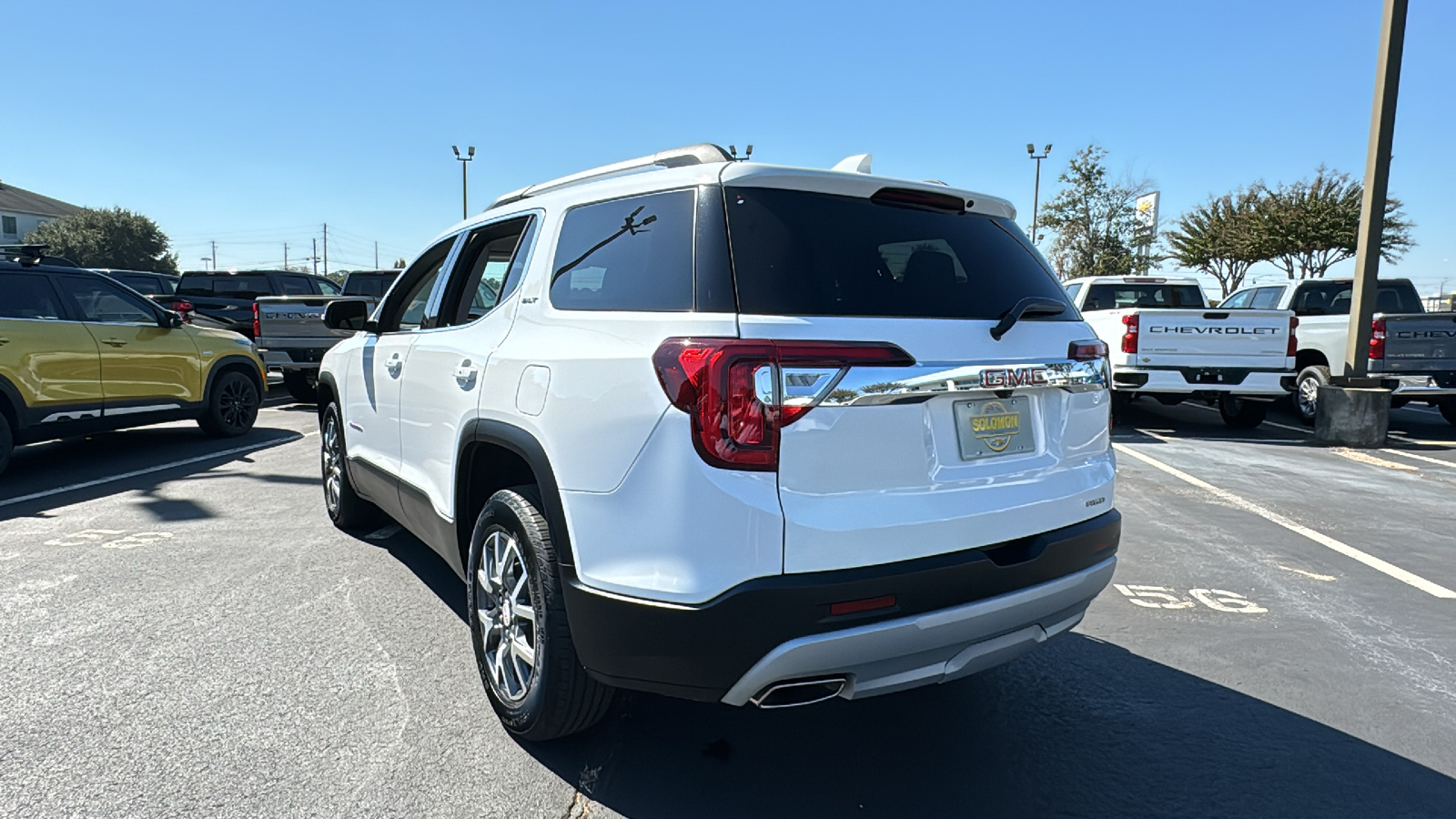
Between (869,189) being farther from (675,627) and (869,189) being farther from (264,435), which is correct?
(264,435)

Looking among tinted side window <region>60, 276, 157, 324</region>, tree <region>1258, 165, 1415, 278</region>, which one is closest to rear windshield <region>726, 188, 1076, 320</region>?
tinted side window <region>60, 276, 157, 324</region>

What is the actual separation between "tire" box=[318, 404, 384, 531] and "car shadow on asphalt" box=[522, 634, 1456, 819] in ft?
9.42

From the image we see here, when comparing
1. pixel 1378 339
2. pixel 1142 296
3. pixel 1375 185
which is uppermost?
pixel 1375 185

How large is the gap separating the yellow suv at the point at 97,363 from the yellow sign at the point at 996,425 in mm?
7858

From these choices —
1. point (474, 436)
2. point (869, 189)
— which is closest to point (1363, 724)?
point (869, 189)

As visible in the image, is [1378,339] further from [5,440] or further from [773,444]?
[5,440]

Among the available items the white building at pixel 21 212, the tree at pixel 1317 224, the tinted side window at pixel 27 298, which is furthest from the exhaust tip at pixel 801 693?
the white building at pixel 21 212

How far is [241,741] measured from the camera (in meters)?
2.87

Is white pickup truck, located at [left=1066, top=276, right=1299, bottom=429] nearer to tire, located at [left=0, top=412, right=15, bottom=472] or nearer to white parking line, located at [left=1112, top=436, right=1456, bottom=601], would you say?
white parking line, located at [left=1112, top=436, right=1456, bottom=601]

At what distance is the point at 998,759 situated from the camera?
2.81 m

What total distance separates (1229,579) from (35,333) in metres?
9.02

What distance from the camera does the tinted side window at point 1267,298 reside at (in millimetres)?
12930

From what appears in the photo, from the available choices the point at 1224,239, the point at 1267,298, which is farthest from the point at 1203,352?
the point at 1224,239

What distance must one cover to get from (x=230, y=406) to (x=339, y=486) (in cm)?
485
